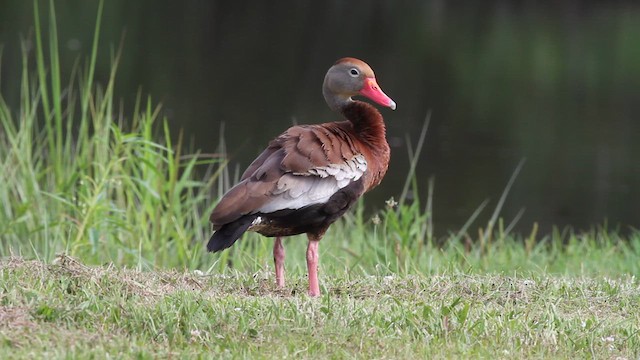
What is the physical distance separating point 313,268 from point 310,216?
0.23 meters

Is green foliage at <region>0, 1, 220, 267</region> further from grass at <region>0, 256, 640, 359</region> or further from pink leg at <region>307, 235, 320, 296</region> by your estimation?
grass at <region>0, 256, 640, 359</region>

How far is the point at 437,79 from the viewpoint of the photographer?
16859mm

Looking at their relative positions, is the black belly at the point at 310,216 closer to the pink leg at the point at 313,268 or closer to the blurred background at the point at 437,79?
the pink leg at the point at 313,268

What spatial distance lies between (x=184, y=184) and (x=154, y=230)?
0.33 metres

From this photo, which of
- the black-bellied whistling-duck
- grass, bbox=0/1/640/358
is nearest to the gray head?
the black-bellied whistling-duck

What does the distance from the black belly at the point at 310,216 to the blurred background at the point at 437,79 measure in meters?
5.62

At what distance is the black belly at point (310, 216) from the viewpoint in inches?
187

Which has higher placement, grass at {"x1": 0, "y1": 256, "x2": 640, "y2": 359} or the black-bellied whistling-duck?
the black-bellied whistling-duck

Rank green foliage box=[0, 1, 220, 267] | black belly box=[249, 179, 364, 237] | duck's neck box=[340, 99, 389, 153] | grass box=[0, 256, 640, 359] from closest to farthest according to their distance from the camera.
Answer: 1. grass box=[0, 256, 640, 359]
2. black belly box=[249, 179, 364, 237]
3. duck's neck box=[340, 99, 389, 153]
4. green foliage box=[0, 1, 220, 267]

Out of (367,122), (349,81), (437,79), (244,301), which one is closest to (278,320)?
(244,301)

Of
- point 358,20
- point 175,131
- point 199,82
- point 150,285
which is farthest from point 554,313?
point 358,20

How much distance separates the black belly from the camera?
4754 millimetres

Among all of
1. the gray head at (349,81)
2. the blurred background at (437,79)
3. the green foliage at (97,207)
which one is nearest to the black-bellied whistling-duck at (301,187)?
the gray head at (349,81)

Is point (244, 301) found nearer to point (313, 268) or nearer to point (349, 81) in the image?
point (313, 268)
